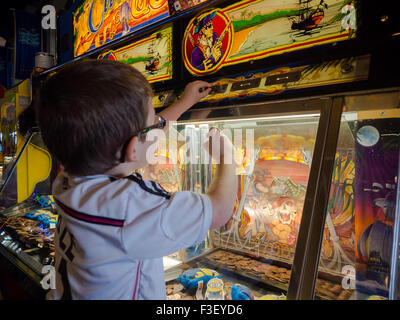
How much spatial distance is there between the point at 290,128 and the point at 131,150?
1.14 m

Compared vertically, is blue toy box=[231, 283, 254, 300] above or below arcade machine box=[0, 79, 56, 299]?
below

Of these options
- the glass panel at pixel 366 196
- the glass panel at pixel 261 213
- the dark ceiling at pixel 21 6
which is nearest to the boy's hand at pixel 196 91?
the glass panel at pixel 261 213

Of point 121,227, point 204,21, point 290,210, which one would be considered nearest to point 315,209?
point 121,227

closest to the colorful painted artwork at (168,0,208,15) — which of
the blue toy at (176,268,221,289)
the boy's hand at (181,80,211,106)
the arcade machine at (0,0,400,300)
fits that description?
the arcade machine at (0,0,400,300)

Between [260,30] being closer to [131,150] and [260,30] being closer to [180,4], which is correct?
[180,4]

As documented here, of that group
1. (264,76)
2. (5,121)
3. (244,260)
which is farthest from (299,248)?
(5,121)

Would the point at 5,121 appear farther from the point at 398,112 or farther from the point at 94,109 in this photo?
the point at 398,112

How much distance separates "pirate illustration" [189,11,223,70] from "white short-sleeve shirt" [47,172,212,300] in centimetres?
86

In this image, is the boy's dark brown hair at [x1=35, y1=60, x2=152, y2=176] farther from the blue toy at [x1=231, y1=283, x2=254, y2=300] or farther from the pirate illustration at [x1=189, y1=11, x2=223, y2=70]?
the blue toy at [x1=231, y1=283, x2=254, y2=300]

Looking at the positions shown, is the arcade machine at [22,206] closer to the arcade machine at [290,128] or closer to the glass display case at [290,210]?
the glass display case at [290,210]

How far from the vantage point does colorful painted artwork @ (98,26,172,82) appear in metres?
1.61

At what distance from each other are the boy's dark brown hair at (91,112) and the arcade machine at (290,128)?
2.00ft

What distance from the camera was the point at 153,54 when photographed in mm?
1702
